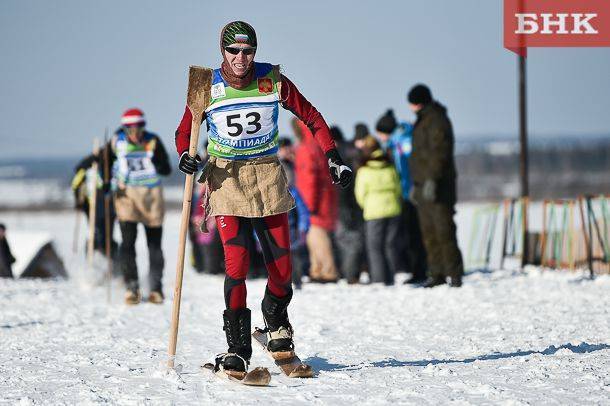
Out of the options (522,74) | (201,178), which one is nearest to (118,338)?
(201,178)

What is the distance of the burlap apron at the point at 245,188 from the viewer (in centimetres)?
581

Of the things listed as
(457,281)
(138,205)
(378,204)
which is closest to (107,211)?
(138,205)

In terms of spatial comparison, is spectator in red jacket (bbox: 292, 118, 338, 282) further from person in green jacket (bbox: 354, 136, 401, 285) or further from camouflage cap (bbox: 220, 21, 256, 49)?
camouflage cap (bbox: 220, 21, 256, 49)

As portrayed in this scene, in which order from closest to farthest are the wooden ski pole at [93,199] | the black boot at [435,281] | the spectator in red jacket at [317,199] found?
the black boot at [435,281] → the wooden ski pole at [93,199] → the spectator in red jacket at [317,199]

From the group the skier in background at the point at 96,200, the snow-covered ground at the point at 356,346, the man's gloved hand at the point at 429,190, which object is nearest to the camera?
the snow-covered ground at the point at 356,346

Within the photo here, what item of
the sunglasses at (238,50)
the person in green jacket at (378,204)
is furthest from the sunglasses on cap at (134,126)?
the sunglasses at (238,50)

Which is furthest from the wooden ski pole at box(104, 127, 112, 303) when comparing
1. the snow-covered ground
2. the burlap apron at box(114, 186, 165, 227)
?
the burlap apron at box(114, 186, 165, 227)

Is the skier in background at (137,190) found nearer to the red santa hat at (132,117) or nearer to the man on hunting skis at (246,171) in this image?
the red santa hat at (132,117)

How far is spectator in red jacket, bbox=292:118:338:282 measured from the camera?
1195 centimetres

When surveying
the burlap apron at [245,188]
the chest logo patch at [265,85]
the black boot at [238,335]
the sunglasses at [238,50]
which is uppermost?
the sunglasses at [238,50]

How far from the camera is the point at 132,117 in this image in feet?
33.3

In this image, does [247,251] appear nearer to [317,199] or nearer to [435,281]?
[435,281]

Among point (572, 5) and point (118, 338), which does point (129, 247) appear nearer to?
point (118, 338)

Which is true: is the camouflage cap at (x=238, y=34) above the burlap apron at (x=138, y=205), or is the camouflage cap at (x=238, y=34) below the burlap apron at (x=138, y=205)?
above
